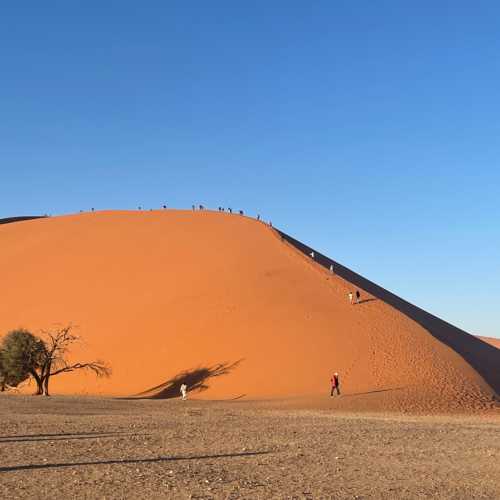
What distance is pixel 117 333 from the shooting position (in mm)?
39500

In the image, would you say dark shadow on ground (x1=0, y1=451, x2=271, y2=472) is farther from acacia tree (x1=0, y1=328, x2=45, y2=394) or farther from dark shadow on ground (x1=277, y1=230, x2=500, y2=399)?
dark shadow on ground (x1=277, y1=230, x2=500, y2=399)

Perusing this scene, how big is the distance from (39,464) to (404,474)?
587 cm

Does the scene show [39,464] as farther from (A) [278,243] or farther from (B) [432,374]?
(A) [278,243]

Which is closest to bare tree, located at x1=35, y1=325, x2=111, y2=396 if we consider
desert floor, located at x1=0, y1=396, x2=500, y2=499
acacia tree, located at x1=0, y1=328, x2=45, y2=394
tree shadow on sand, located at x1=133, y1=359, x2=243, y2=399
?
acacia tree, located at x1=0, y1=328, x2=45, y2=394

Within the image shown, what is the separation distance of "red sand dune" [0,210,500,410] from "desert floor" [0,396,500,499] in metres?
10.5

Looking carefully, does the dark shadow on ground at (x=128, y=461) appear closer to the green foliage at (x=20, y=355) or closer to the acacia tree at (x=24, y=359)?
the acacia tree at (x=24, y=359)

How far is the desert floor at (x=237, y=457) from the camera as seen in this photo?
9.62 meters

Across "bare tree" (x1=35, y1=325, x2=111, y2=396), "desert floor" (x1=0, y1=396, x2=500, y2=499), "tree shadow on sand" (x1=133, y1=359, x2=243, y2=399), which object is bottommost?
"desert floor" (x1=0, y1=396, x2=500, y2=499)

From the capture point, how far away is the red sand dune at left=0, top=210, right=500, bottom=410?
32.9 m

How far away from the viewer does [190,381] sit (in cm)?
3369

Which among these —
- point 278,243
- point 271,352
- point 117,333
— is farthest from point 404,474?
point 278,243

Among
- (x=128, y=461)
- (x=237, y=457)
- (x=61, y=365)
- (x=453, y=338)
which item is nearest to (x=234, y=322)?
(x=61, y=365)

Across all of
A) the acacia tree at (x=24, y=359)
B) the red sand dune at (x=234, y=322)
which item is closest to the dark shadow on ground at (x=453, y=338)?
the red sand dune at (x=234, y=322)

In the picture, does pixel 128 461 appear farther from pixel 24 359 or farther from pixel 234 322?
pixel 234 322
